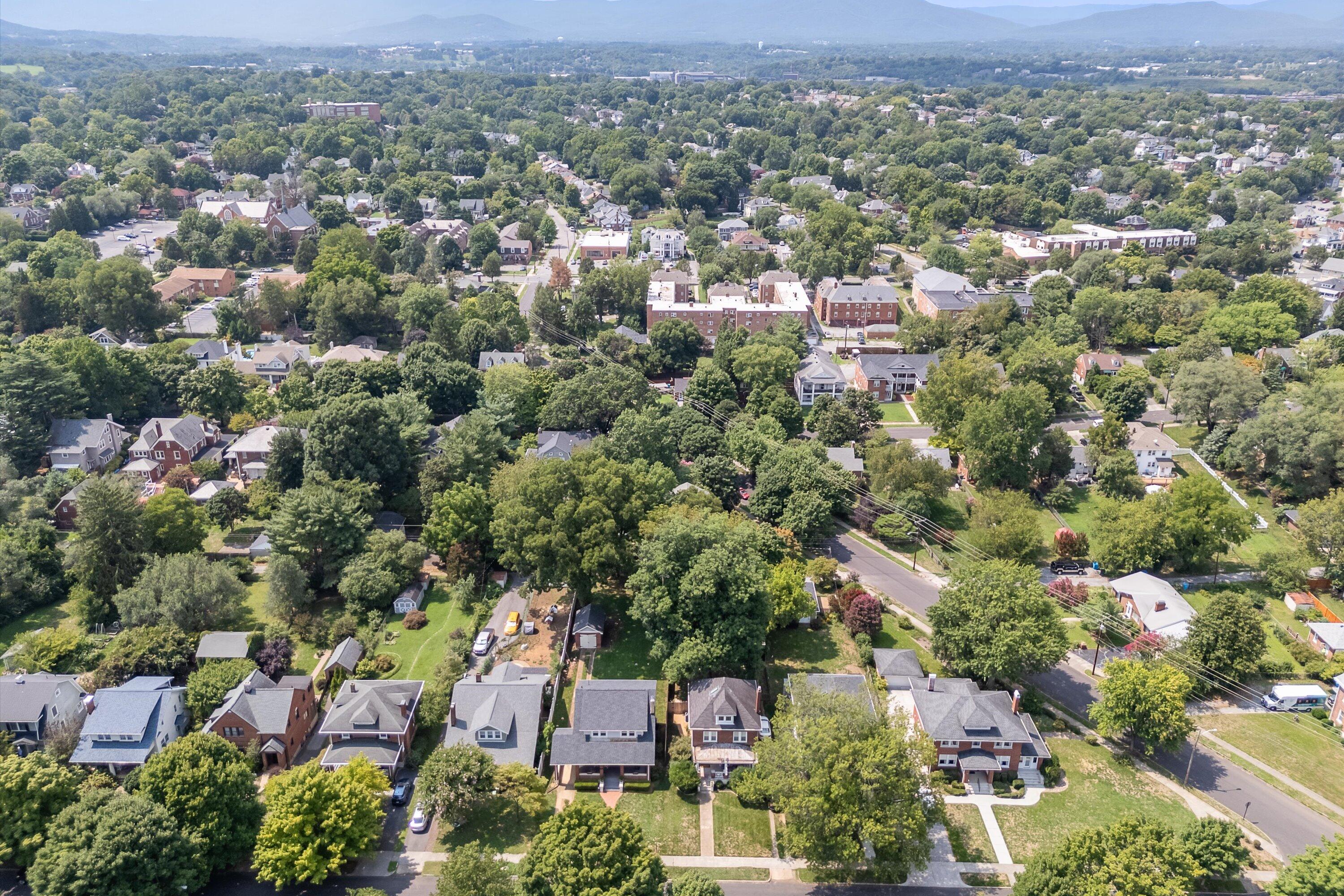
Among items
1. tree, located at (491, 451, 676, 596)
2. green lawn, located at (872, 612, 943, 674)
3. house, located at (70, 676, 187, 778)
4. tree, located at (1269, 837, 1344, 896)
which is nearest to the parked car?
house, located at (70, 676, 187, 778)

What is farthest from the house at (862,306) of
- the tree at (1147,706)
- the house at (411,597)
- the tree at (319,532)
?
the tree at (1147,706)

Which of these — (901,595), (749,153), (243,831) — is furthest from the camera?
(749,153)

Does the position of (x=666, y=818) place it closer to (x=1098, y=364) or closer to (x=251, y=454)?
(x=251, y=454)

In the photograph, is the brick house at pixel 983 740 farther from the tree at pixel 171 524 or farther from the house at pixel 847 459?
the tree at pixel 171 524

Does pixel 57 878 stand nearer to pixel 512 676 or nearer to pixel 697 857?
pixel 512 676

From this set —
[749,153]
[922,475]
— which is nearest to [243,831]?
[922,475]

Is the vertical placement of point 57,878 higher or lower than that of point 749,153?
lower

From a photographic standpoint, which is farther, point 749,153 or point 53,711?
point 749,153

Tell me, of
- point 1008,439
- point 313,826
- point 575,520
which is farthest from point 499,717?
point 1008,439

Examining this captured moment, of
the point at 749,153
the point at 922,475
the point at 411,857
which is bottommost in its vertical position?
the point at 411,857
